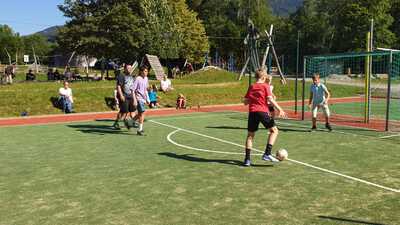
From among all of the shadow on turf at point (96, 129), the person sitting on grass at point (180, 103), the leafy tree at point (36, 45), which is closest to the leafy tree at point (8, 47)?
the leafy tree at point (36, 45)

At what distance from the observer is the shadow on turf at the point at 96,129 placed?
1412 cm

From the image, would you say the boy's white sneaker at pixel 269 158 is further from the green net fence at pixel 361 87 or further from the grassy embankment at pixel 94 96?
the grassy embankment at pixel 94 96

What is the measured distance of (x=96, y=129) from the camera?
591 inches

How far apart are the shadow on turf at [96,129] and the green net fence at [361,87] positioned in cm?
757

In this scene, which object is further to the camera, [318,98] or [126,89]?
[318,98]

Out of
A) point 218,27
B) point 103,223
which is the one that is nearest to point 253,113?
point 103,223

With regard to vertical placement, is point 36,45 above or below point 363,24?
above

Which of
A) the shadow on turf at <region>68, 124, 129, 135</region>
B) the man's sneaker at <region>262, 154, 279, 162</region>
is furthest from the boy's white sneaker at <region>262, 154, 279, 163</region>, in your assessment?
the shadow on turf at <region>68, 124, 129, 135</region>

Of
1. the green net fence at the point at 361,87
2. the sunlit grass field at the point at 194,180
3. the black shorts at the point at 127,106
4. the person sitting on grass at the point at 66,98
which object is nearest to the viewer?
the sunlit grass field at the point at 194,180

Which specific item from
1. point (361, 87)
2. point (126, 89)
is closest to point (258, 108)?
point (126, 89)

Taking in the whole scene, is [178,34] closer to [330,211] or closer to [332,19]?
[330,211]

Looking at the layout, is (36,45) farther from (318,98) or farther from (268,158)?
(268,158)

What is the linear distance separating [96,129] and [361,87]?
27.6 m

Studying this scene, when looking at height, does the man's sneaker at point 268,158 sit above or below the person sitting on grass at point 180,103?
below
